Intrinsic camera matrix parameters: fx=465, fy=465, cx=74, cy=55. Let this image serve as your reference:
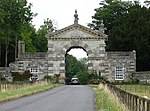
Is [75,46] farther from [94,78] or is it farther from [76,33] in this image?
[94,78]

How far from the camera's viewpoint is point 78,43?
238 ft

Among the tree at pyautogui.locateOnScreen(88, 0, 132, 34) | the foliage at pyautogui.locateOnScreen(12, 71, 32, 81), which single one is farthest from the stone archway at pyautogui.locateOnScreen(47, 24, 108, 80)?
the tree at pyautogui.locateOnScreen(88, 0, 132, 34)

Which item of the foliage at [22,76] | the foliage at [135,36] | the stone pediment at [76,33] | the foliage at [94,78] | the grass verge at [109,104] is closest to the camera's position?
the grass verge at [109,104]

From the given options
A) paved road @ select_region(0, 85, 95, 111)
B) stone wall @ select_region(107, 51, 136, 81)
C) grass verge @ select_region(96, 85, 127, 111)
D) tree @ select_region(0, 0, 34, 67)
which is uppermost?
tree @ select_region(0, 0, 34, 67)

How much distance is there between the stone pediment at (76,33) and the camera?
71.6 meters

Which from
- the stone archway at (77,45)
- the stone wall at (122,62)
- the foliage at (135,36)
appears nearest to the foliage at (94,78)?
the stone archway at (77,45)

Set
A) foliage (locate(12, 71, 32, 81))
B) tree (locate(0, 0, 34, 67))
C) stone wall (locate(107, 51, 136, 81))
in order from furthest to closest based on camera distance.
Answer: tree (locate(0, 0, 34, 67)), stone wall (locate(107, 51, 136, 81)), foliage (locate(12, 71, 32, 81))

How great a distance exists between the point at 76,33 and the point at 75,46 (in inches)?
95.2

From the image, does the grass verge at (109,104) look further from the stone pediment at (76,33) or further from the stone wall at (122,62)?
the stone pediment at (76,33)

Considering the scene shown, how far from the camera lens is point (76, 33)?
71875mm

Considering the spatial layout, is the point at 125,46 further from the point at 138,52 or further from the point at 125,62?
the point at 125,62

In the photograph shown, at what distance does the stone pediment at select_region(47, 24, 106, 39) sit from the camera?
2817 inches

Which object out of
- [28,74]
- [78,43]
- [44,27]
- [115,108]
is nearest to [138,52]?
[78,43]

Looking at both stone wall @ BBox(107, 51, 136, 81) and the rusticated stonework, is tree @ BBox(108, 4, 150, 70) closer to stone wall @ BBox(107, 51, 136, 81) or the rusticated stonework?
stone wall @ BBox(107, 51, 136, 81)
